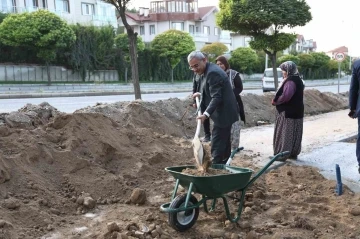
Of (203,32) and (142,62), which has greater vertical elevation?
(203,32)

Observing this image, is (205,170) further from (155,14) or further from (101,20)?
(155,14)

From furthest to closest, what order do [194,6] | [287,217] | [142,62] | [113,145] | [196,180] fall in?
[194,6] → [142,62] → [113,145] → [287,217] → [196,180]

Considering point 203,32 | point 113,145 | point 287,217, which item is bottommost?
point 287,217

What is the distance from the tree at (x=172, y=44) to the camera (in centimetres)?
3772

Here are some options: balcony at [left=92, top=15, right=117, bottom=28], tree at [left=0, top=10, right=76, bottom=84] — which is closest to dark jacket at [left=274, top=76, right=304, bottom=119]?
tree at [left=0, top=10, right=76, bottom=84]

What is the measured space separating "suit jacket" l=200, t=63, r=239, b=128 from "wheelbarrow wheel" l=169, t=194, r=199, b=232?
3.92 ft

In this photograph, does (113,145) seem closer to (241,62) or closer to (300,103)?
(300,103)

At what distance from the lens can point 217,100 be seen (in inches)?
197

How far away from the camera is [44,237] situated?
13.5 feet

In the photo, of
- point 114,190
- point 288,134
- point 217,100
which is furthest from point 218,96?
point 288,134

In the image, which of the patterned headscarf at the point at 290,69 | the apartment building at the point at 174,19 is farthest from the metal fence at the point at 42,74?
the patterned headscarf at the point at 290,69

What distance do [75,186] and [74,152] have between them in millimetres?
769

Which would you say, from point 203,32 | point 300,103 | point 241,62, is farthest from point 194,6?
point 300,103

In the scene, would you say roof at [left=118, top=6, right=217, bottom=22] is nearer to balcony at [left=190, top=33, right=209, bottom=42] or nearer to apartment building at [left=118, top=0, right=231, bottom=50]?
apartment building at [left=118, top=0, right=231, bottom=50]
